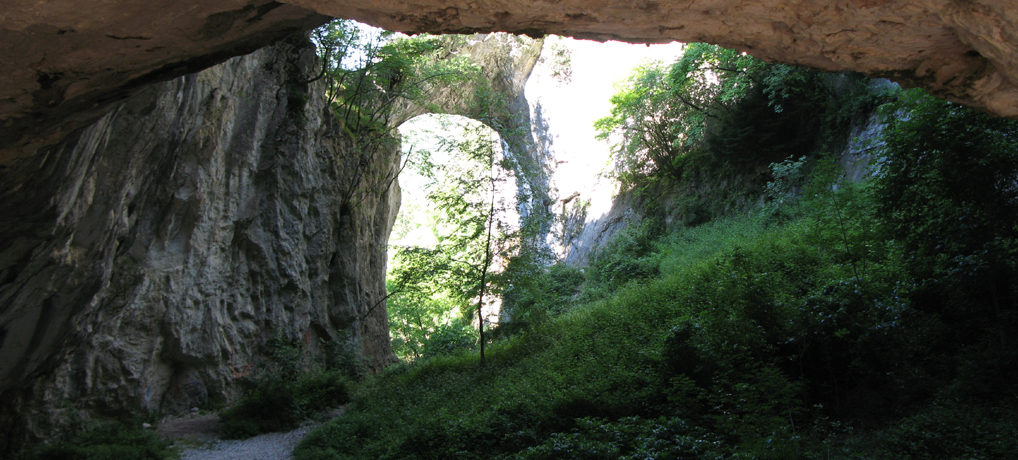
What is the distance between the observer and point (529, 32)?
3.35 m

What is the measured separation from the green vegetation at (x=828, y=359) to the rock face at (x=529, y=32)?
3.12 metres

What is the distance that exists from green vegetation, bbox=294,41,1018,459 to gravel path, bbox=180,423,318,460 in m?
0.52

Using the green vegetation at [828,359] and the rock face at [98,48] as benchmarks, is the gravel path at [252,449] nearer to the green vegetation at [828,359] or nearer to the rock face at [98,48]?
the green vegetation at [828,359]

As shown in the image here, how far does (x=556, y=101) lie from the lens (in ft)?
91.7

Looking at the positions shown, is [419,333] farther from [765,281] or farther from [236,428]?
[765,281]

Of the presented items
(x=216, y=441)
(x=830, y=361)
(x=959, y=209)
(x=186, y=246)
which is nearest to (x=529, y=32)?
(x=959, y=209)

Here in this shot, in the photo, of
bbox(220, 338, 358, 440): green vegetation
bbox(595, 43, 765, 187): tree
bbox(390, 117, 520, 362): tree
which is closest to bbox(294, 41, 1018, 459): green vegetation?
bbox(220, 338, 358, 440): green vegetation

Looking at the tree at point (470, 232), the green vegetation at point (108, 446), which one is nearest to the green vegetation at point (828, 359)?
the green vegetation at point (108, 446)

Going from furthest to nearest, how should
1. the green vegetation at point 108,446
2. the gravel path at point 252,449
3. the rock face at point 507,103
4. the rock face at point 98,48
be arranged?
the rock face at point 507,103, the gravel path at point 252,449, the green vegetation at point 108,446, the rock face at point 98,48

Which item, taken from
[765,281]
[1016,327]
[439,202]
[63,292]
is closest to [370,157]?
[439,202]

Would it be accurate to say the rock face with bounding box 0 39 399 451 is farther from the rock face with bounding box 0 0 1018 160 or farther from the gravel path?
the gravel path

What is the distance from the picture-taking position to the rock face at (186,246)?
17.5 feet

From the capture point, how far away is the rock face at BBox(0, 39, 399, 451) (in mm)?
5348

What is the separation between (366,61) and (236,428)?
9848mm
